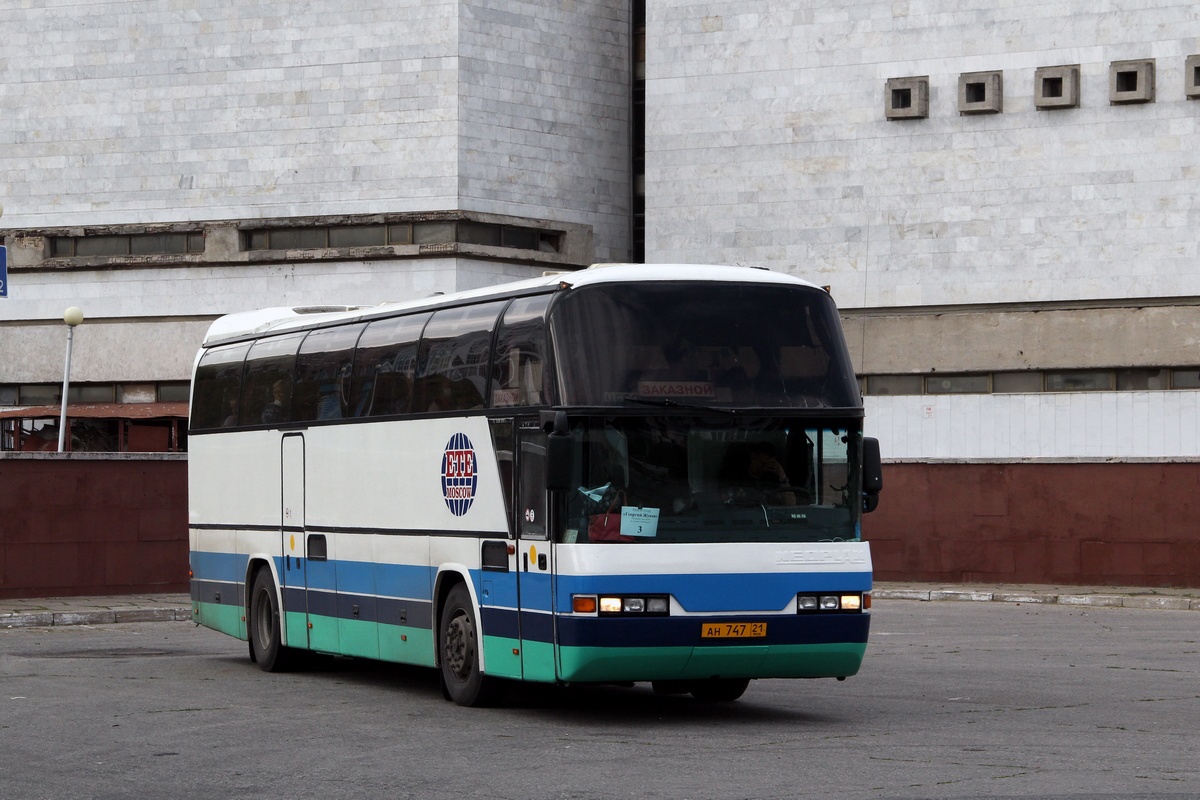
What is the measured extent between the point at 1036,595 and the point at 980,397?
1021cm

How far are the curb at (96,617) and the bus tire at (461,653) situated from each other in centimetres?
923

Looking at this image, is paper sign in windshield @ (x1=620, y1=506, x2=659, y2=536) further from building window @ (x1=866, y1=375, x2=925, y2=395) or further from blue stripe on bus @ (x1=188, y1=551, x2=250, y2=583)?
building window @ (x1=866, y1=375, x2=925, y2=395)

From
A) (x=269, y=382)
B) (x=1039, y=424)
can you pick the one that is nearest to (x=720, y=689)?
(x=269, y=382)

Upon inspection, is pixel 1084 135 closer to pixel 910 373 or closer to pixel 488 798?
pixel 910 373

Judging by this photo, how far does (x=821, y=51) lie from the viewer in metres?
39.3

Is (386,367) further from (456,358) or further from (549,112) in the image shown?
(549,112)

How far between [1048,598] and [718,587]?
16.0 metres

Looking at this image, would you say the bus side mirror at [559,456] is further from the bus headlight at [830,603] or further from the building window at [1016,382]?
the building window at [1016,382]

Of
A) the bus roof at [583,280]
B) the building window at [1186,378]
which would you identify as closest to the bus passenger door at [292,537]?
the bus roof at [583,280]

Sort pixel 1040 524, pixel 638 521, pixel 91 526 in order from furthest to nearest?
pixel 1040 524 → pixel 91 526 → pixel 638 521

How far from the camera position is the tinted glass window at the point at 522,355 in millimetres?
13023

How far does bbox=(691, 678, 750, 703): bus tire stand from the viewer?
14.2m

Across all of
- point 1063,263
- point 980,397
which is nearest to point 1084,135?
point 1063,263

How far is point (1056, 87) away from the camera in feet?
123
